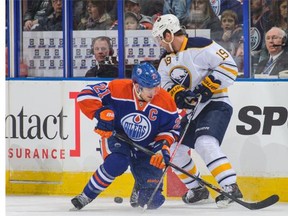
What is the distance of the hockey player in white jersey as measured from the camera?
21.4ft

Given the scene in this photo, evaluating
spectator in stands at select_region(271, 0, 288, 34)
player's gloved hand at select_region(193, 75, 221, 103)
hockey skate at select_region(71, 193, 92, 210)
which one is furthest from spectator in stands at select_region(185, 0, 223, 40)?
hockey skate at select_region(71, 193, 92, 210)

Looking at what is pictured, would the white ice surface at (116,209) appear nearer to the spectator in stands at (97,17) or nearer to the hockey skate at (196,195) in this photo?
the hockey skate at (196,195)

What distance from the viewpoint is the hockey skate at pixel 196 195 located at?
22.1 feet

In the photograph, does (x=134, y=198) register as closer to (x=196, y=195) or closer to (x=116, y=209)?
(x=116, y=209)

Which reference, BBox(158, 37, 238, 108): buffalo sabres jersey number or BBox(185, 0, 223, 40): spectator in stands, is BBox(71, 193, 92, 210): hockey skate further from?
BBox(185, 0, 223, 40): spectator in stands

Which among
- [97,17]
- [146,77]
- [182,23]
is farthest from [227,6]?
[146,77]

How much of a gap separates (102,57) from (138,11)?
39 cm

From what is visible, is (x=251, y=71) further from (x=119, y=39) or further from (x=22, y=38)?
(x=22, y=38)

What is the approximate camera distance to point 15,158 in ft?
24.2

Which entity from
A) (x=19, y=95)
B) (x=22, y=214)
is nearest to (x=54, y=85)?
(x=19, y=95)

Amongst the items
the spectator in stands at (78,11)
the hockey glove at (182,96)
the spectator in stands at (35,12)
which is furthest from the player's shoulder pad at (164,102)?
the spectator in stands at (35,12)

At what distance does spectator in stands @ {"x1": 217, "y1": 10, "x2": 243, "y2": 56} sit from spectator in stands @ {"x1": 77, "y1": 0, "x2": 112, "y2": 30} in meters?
0.77

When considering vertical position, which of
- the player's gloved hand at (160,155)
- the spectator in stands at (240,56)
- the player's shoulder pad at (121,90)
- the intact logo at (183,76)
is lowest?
the player's gloved hand at (160,155)

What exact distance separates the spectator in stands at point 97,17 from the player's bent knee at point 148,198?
4.32 ft
